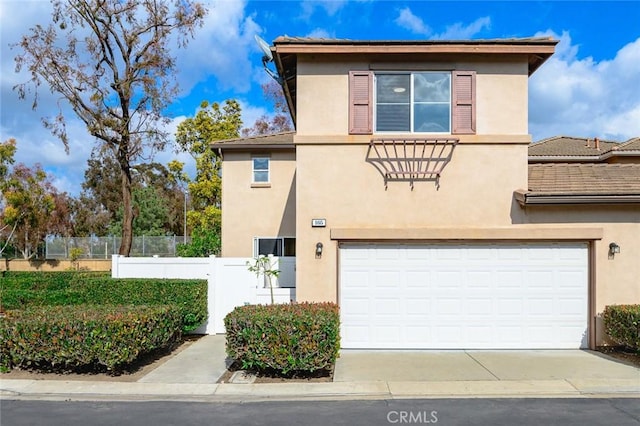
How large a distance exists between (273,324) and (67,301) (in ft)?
21.3

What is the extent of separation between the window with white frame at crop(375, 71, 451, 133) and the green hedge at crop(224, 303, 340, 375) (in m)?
4.64

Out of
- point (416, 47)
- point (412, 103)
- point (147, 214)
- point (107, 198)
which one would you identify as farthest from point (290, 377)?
point (107, 198)

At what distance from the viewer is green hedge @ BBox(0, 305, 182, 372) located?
28.6 feet

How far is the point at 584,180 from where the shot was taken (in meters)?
11.3

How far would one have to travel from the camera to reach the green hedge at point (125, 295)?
38.9 feet

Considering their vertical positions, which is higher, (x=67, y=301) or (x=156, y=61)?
(x=156, y=61)

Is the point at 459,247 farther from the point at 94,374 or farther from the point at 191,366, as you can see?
the point at 94,374

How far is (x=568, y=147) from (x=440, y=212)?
434 inches

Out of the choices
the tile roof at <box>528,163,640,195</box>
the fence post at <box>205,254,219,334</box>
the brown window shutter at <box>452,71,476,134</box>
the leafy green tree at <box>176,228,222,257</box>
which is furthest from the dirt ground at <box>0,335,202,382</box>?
the leafy green tree at <box>176,228,222,257</box>

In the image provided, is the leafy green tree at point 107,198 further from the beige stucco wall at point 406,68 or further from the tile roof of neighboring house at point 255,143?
the beige stucco wall at point 406,68

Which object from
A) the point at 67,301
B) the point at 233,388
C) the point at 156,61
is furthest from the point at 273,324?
the point at 156,61

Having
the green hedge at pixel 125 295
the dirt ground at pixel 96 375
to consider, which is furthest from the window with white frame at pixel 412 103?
the dirt ground at pixel 96 375

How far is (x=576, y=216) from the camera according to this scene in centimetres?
1098

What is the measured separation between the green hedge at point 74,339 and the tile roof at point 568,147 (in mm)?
14099
